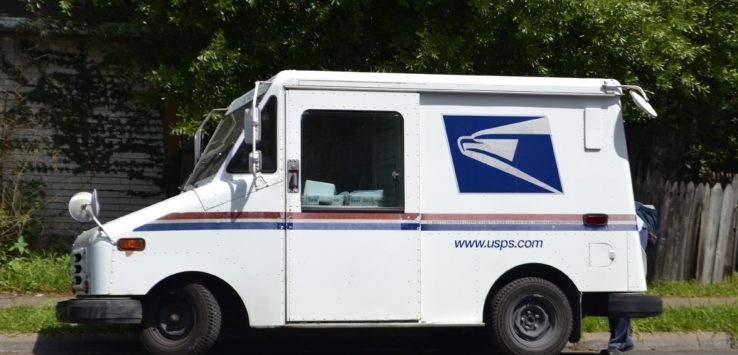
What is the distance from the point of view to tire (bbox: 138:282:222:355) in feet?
26.6

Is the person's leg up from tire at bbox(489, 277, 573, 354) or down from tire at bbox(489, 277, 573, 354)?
down

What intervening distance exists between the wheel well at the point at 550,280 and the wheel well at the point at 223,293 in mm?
2131

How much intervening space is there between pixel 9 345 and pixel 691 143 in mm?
10454

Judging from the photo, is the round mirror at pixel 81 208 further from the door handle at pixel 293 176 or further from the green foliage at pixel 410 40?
the green foliage at pixel 410 40

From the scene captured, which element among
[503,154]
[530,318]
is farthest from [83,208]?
[530,318]

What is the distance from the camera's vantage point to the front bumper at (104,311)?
7.83 meters

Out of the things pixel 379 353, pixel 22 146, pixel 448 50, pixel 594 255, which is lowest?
pixel 379 353

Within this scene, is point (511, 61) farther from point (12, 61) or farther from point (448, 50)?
point (12, 61)

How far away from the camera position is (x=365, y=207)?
27.1 feet

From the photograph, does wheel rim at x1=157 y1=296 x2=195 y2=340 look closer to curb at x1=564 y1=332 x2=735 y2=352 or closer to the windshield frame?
the windshield frame

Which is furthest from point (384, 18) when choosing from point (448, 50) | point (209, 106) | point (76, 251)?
point (76, 251)

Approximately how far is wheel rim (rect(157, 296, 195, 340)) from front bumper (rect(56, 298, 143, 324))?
0.88 feet

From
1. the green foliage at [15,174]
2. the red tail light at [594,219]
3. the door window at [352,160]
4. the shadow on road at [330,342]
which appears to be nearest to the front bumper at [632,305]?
the red tail light at [594,219]

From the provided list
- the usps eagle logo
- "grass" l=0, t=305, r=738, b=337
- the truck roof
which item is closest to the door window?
the truck roof
